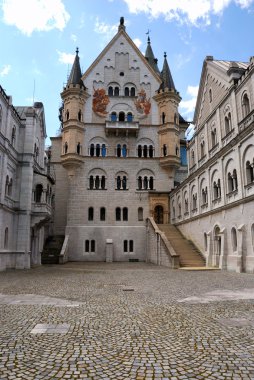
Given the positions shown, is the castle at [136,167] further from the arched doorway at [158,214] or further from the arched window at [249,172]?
the arched window at [249,172]

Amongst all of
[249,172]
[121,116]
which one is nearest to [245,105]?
[249,172]

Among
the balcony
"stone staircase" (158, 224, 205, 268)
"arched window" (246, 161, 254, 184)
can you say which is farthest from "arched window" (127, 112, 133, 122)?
"arched window" (246, 161, 254, 184)

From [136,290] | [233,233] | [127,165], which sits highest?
[127,165]

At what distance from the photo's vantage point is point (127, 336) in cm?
666

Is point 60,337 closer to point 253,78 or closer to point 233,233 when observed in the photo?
point 233,233

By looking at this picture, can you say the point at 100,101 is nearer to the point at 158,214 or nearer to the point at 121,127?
the point at 121,127

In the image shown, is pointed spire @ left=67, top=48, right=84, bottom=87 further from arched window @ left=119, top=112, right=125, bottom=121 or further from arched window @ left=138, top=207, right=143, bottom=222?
arched window @ left=138, top=207, right=143, bottom=222

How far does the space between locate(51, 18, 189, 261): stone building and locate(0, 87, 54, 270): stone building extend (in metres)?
8.92

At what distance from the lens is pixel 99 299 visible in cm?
1134

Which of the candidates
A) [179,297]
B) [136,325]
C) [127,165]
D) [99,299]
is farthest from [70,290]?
[127,165]

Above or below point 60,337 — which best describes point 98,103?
above

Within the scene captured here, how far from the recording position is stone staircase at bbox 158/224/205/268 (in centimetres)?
2744

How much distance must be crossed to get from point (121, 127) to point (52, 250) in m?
19.6

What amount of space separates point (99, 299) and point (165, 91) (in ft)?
126
